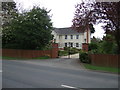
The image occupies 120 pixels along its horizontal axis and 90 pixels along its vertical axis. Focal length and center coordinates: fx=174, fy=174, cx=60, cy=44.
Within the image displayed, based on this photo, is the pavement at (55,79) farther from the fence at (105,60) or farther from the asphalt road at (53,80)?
the fence at (105,60)

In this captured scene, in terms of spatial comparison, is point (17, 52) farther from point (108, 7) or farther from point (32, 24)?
point (108, 7)

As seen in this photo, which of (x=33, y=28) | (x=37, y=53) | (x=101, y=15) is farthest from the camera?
(x=37, y=53)

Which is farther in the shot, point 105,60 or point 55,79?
point 105,60

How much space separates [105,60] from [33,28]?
40.1 ft

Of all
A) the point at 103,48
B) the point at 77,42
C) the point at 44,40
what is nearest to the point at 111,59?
the point at 103,48

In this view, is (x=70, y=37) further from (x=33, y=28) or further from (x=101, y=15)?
(x=101, y=15)

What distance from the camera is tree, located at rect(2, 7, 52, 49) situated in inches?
1033

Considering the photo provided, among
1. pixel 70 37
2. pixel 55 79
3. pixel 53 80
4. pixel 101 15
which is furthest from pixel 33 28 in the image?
pixel 70 37

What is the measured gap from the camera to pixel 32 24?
26125 mm

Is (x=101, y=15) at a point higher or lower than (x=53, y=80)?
higher

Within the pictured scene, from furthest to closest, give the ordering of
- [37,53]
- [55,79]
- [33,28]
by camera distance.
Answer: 1. [37,53]
2. [33,28]
3. [55,79]

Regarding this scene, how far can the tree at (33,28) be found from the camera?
2623 cm

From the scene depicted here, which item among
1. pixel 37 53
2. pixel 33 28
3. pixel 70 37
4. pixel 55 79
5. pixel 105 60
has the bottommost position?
pixel 55 79

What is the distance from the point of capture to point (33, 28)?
86.6 ft
